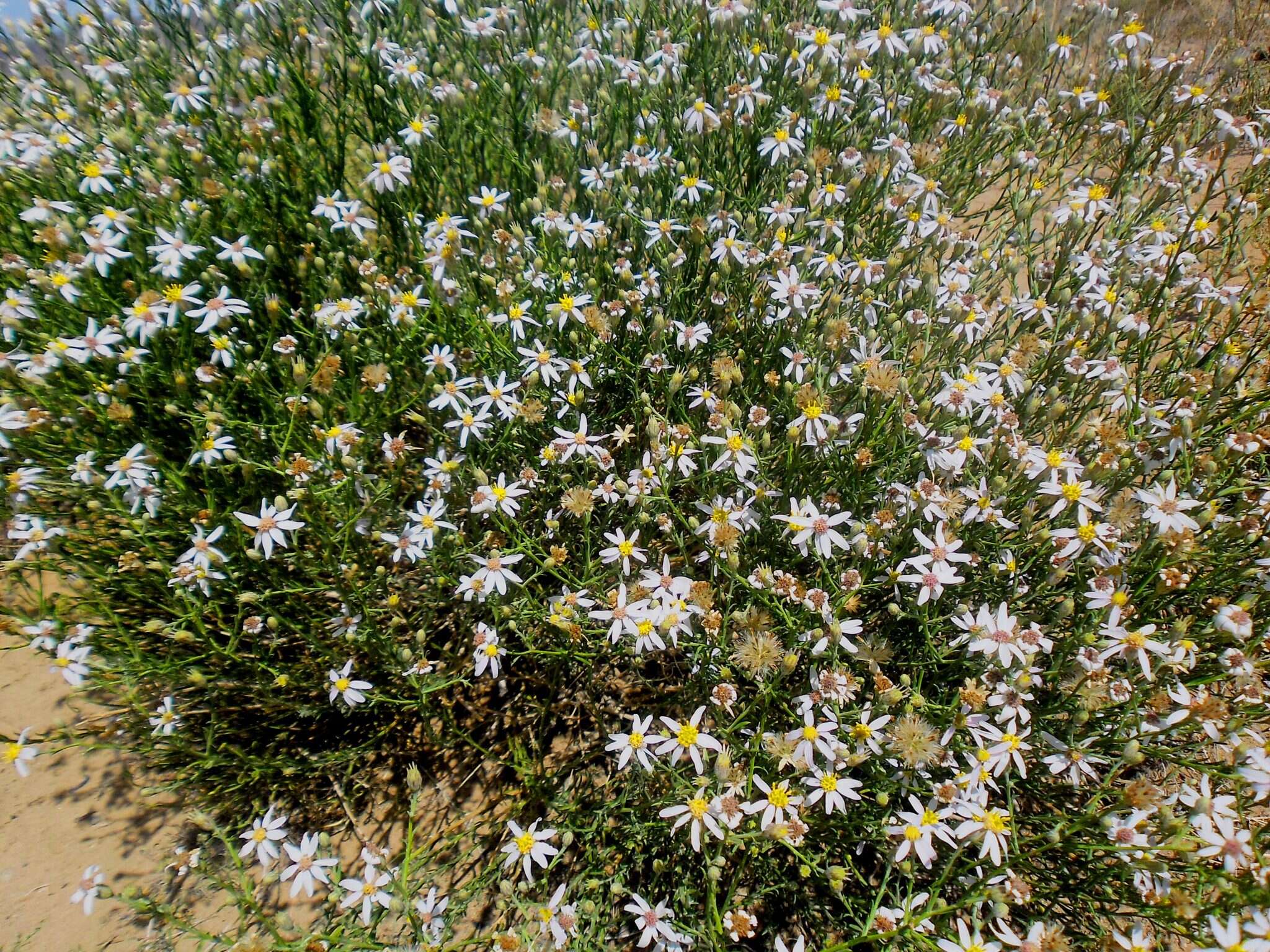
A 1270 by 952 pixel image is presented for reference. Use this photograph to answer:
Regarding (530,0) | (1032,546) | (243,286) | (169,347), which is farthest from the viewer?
(530,0)

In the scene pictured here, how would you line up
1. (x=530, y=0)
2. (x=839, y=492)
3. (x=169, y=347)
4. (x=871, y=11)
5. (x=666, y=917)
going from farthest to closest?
1. (x=871, y=11)
2. (x=530, y=0)
3. (x=169, y=347)
4. (x=839, y=492)
5. (x=666, y=917)

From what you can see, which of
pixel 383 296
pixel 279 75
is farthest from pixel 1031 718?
pixel 279 75

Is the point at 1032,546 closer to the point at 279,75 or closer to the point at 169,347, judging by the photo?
the point at 169,347

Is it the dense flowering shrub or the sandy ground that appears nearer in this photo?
the dense flowering shrub

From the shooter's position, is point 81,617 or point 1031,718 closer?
point 1031,718

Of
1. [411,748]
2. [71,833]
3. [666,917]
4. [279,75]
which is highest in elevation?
[279,75]
